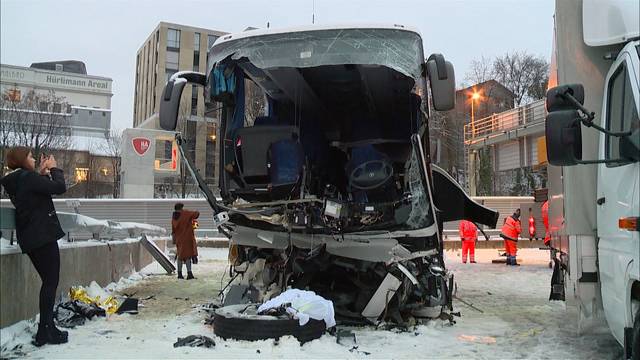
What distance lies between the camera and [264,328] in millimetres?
5387

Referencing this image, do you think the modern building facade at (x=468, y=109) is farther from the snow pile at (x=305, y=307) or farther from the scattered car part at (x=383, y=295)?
the snow pile at (x=305, y=307)

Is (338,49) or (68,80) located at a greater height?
(68,80)

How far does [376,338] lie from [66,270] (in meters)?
4.18

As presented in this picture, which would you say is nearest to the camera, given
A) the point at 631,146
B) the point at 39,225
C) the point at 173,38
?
the point at 631,146

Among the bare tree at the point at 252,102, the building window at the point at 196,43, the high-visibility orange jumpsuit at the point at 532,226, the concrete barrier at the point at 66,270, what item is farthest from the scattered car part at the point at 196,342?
the building window at the point at 196,43

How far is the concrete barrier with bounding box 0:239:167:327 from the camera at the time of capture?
532 cm

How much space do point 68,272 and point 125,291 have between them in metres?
2.29

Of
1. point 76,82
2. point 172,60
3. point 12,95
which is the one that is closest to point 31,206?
point 12,95

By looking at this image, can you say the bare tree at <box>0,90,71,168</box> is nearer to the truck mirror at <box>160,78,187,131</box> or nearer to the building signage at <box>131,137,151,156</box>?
the building signage at <box>131,137,151,156</box>

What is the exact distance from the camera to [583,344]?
18.4 ft

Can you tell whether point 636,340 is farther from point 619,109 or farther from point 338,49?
point 338,49

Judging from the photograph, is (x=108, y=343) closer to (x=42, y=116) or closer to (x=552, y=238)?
(x=552, y=238)

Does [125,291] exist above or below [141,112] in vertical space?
below

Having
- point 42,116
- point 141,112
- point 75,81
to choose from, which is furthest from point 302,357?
point 75,81
